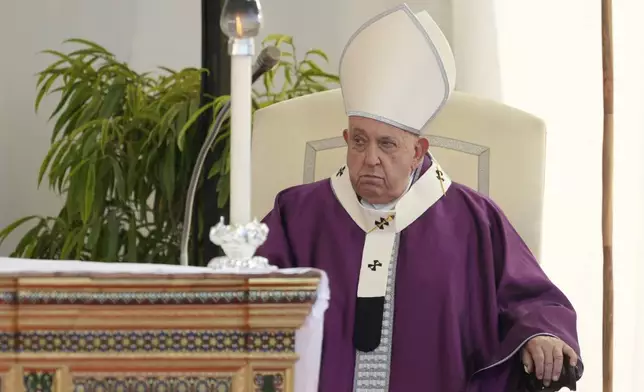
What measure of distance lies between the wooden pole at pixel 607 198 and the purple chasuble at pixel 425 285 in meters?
0.53

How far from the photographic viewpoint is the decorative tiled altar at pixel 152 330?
2.79 feet

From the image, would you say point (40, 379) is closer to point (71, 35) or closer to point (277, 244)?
point (277, 244)

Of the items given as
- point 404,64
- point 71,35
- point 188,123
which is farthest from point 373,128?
point 71,35

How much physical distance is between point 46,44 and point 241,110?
8.03 feet

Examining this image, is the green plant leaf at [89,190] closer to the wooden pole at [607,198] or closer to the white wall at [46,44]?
the white wall at [46,44]

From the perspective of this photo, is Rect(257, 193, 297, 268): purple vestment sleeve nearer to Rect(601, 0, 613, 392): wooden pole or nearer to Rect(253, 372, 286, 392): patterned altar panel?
Rect(601, 0, 613, 392): wooden pole

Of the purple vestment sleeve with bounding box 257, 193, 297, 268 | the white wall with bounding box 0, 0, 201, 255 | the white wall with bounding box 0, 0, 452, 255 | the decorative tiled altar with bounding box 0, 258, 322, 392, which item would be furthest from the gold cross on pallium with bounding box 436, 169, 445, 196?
the white wall with bounding box 0, 0, 201, 255

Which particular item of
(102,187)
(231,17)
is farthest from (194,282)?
(102,187)

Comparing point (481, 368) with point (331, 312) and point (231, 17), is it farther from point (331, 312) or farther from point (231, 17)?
point (231, 17)

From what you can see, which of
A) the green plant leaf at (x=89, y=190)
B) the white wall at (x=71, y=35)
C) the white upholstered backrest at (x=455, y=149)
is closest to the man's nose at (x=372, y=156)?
the white upholstered backrest at (x=455, y=149)

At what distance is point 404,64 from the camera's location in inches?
75.0

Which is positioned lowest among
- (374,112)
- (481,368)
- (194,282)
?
(481,368)

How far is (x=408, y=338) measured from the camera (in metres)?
1.83

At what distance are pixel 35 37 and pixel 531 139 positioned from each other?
6.07ft
